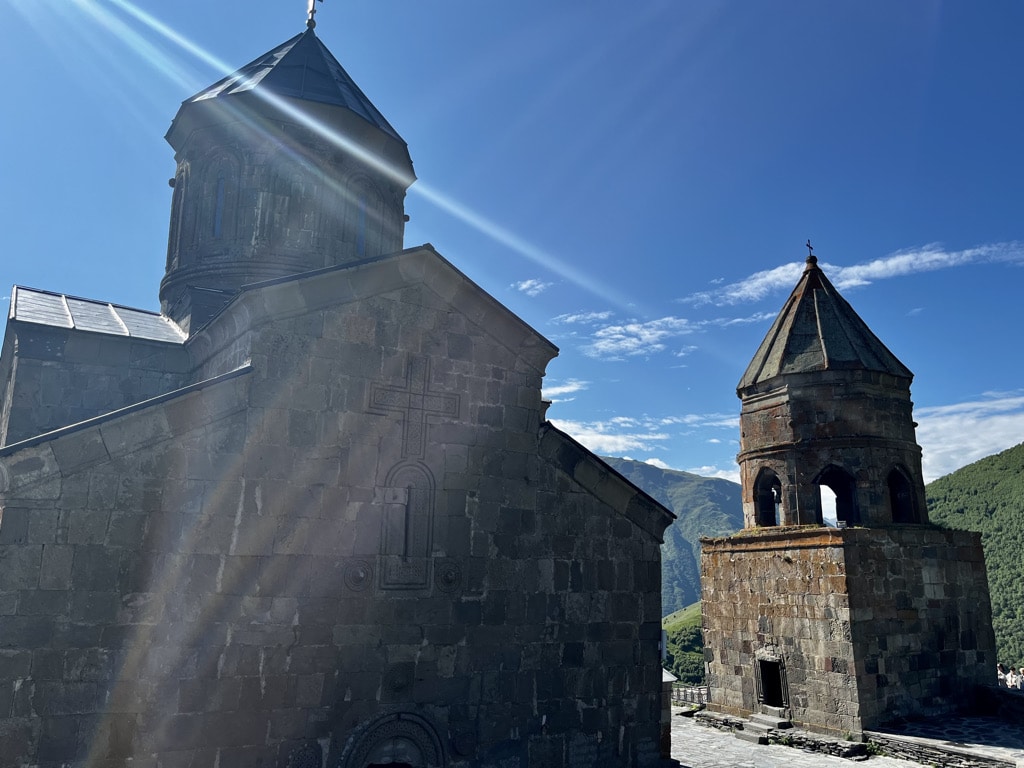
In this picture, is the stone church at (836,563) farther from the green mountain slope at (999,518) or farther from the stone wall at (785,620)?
the green mountain slope at (999,518)

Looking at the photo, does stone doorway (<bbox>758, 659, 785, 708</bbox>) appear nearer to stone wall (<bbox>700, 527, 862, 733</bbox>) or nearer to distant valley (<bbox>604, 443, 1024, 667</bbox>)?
stone wall (<bbox>700, 527, 862, 733</bbox>)

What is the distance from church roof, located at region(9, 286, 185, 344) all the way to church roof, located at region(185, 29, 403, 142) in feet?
10.3

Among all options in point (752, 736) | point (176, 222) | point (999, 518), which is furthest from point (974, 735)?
point (999, 518)

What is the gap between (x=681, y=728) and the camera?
11.8m

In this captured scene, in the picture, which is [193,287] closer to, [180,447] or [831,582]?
[180,447]

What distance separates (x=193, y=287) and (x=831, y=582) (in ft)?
31.8

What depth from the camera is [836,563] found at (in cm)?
1059

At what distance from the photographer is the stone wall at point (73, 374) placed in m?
6.97

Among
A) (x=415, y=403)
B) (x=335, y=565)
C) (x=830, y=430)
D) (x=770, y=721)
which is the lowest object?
(x=770, y=721)

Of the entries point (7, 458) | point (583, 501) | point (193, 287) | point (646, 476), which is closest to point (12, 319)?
point (193, 287)

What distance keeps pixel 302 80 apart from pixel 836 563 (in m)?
10.4

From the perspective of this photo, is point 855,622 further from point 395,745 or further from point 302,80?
point 302,80

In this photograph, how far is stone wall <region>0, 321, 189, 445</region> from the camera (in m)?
6.97

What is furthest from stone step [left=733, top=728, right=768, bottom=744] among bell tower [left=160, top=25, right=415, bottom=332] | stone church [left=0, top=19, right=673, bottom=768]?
bell tower [left=160, top=25, right=415, bottom=332]
